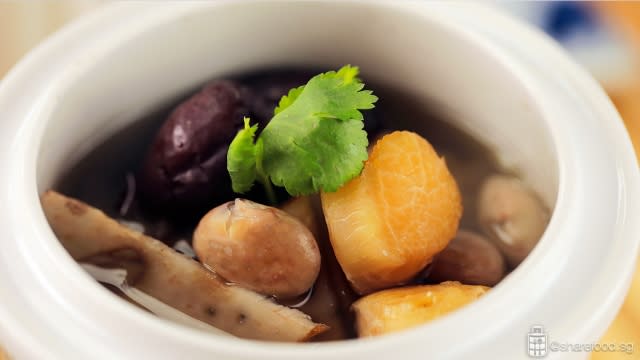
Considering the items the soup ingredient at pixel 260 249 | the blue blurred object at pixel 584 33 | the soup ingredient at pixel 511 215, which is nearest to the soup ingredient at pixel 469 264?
the soup ingredient at pixel 511 215

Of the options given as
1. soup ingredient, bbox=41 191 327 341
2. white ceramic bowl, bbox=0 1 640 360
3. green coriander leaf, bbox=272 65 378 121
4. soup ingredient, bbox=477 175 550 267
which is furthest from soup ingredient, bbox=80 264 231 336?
soup ingredient, bbox=477 175 550 267

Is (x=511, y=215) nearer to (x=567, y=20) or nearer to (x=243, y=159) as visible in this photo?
(x=243, y=159)

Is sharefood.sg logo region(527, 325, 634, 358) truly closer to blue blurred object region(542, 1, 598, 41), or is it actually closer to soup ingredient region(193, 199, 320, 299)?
soup ingredient region(193, 199, 320, 299)

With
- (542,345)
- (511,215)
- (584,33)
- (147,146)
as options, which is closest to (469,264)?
(511,215)

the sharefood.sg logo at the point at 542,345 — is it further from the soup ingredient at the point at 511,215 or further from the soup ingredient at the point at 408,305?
the soup ingredient at the point at 511,215

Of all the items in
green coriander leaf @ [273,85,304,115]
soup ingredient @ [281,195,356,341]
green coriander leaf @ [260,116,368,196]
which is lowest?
soup ingredient @ [281,195,356,341]
